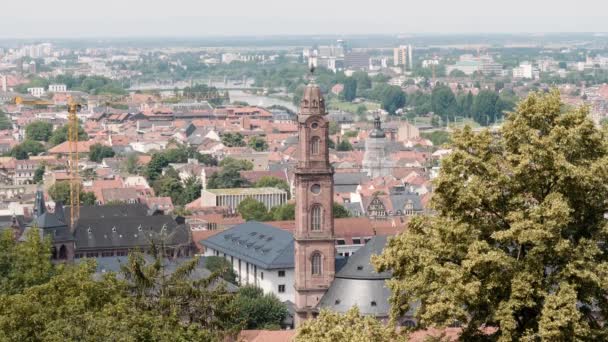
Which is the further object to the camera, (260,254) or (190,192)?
(190,192)

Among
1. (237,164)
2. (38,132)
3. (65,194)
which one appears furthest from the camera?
(38,132)

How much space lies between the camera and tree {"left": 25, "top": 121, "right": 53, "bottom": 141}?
178938mm

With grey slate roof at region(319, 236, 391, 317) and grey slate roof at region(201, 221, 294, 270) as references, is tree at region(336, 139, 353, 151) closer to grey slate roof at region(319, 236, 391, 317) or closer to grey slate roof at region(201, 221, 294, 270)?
grey slate roof at region(201, 221, 294, 270)

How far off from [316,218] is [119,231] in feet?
95.5

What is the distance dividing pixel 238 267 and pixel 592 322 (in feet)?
153

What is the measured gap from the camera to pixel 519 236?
3150cm

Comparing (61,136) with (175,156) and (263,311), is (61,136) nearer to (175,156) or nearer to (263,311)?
(175,156)

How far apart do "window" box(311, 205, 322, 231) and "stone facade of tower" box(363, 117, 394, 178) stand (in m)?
73.4

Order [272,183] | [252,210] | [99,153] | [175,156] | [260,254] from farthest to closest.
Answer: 1. [99,153]
2. [175,156]
3. [272,183]
4. [252,210]
5. [260,254]

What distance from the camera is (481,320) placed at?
32.2m

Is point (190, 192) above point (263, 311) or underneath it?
underneath

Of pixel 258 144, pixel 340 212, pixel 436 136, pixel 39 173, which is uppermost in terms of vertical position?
pixel 340 212

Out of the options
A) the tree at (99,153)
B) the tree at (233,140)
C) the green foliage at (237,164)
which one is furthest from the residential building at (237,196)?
the tree at (233,140)

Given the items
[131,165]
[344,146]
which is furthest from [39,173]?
[344,146]
